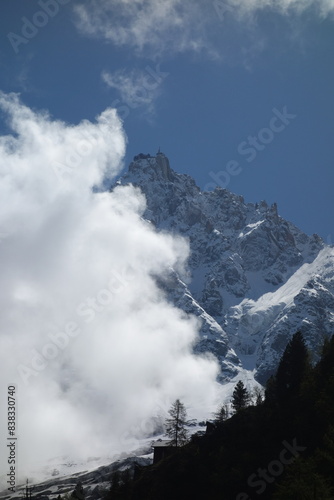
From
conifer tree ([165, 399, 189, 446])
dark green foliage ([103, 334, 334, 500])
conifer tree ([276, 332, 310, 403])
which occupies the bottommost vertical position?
dark green foliage ([103, 334, 334, 500])

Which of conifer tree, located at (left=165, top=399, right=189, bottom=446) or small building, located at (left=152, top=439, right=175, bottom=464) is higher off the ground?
conifer tree, located at (left=165, top=399, right=189, bottom=446)

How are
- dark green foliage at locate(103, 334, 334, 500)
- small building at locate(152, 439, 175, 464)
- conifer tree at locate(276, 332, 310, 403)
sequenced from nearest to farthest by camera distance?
dark green foliage at locate(103, 334, 334, 500)
conifer tree at locate(276, 332, 310, 403)
small building at locate(152, 439, 175, 464)

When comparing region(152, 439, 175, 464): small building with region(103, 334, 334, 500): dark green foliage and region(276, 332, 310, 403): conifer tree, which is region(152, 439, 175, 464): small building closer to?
region(103, 334, 334, 500): dark green foliage

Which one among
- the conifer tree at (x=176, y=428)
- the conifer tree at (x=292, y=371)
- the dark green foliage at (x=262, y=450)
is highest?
the conifer tree at (x=292, y=371)

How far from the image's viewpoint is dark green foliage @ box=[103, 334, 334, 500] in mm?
72125

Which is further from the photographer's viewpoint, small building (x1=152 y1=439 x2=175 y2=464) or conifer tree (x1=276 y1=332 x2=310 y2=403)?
small building (x1=152 y1=439 x2=175 y2=464)

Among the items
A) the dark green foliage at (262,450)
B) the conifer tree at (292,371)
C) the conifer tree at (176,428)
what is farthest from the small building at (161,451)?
the conifer tree at (292,371)

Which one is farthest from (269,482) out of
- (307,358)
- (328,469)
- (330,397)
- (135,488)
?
(307,358)

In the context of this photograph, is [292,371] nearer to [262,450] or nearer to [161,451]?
[262,450]

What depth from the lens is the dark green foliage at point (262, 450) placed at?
237 feet

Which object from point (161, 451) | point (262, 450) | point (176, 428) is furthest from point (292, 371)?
point (161, 451)

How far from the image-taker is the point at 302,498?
5378cm

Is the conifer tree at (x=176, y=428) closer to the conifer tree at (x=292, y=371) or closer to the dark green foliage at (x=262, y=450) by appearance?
the dark green foliage at (x=262, y=450)

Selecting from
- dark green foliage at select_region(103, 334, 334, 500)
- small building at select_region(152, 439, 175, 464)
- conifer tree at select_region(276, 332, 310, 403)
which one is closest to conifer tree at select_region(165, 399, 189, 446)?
small building at select_region(152, 439, 175, 464)
